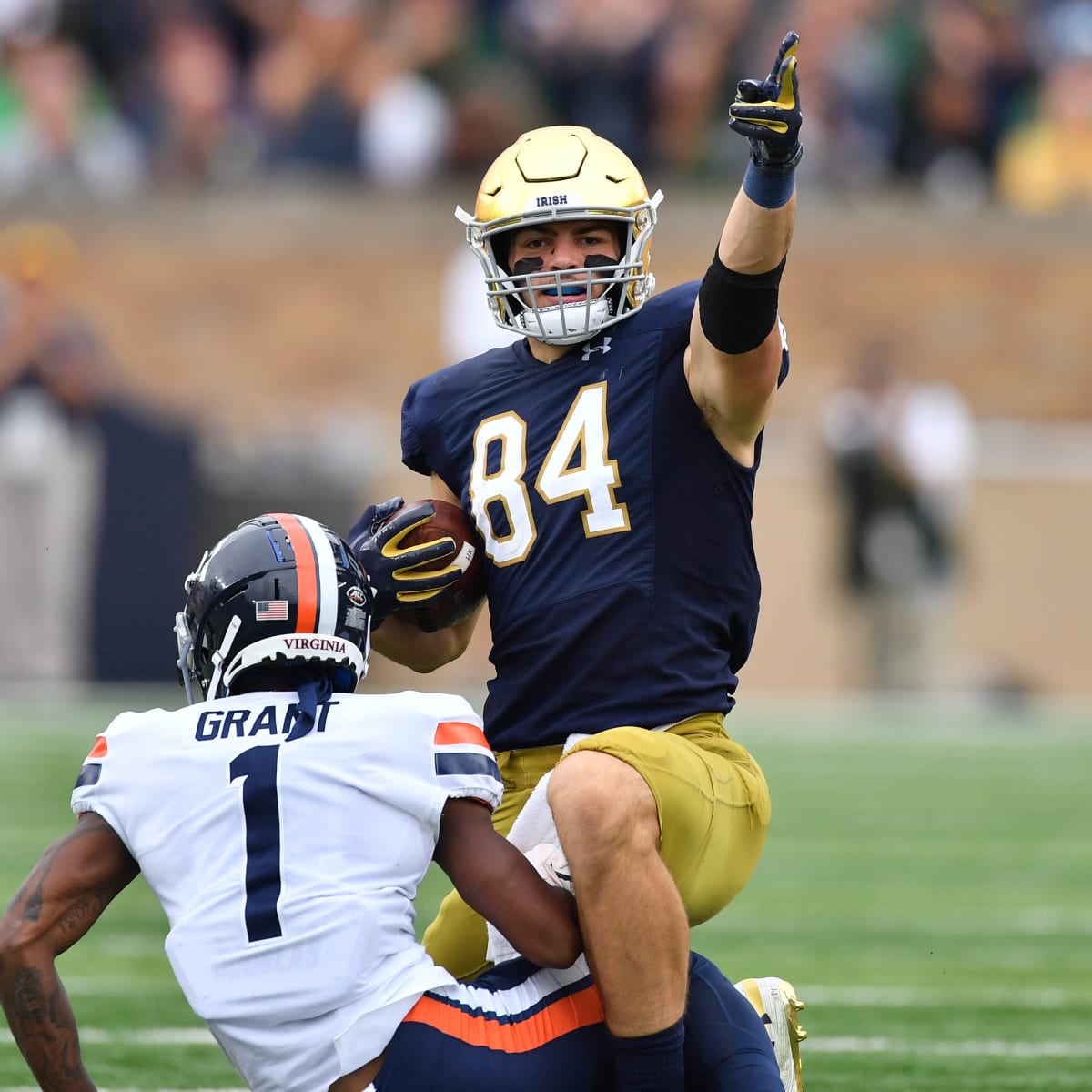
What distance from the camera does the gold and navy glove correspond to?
12.8 ft

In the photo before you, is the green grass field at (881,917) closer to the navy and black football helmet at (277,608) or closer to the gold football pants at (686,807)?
the gold football pants at (686,807)

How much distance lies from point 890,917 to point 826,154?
392 inches

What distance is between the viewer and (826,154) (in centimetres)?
1565

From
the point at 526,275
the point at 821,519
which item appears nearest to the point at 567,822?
the point at 526,275

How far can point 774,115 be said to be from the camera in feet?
11.2

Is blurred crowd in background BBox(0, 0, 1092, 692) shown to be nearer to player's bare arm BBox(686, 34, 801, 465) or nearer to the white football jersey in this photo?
player's bare arm BBox(686, 34, 801, 465)

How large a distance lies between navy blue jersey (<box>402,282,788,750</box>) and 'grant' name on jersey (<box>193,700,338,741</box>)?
701 mm

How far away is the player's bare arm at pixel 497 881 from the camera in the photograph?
3.20 metres

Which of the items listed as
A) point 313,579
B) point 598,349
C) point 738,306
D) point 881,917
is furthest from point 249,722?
point 881,917

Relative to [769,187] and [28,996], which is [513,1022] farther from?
[769,187]

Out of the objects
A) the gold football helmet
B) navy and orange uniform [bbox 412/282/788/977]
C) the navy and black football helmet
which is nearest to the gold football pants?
navy and orange uniform [bbox 412/282/788/977]

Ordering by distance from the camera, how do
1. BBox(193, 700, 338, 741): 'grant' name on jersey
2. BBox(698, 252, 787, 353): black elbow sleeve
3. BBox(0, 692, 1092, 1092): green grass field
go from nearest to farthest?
BBox(193, 700, 338, 741): 'grant' name on jersey → BBox(698, 252, 787, 353): black elbow sleeve → BBox(0, 692, 1092, 1092): green grass field

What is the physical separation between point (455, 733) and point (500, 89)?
1258 cm

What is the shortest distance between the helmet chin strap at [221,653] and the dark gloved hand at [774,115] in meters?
1.11
